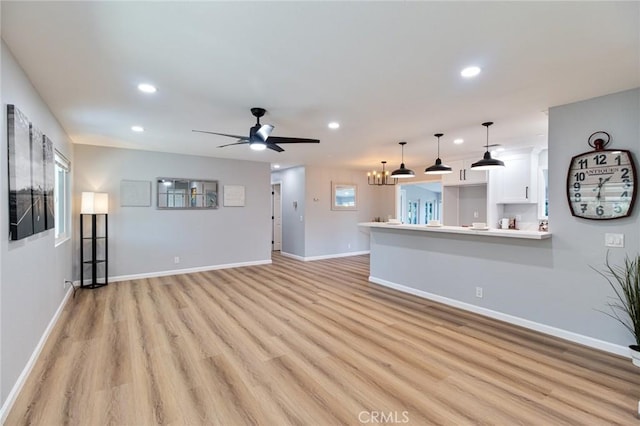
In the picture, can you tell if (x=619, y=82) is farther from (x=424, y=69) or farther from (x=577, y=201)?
(x=424, y=69)

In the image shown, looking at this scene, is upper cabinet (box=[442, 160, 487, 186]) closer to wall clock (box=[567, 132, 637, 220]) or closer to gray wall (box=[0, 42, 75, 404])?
wall clock (box=[567, 132, 637, 220])

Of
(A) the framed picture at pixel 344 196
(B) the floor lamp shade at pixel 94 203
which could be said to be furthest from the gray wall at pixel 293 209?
(B) the floor lamp shade at pixel 94 203

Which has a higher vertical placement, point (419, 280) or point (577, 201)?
point (577, 201)

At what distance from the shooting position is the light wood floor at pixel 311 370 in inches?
78.5

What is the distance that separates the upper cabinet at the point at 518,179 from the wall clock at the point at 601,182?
248cm

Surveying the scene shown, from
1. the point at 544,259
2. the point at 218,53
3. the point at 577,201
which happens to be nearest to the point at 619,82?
the point at 577,201

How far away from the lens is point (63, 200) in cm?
453

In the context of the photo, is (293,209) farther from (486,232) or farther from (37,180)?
(37,180)

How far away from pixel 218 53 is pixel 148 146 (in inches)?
157

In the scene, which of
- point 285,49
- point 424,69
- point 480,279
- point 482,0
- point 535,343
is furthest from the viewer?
point 480,279

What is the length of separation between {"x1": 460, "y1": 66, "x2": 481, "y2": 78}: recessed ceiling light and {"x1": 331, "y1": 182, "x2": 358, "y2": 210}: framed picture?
565 cm

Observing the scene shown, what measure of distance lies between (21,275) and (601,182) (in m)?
5.19

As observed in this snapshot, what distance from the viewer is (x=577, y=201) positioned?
10.2 feet

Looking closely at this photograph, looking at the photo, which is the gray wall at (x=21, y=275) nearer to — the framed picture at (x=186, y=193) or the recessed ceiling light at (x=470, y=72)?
the framed picture at (x=186, y=193)
